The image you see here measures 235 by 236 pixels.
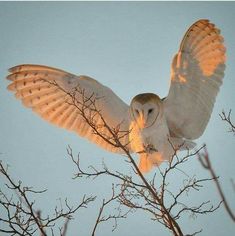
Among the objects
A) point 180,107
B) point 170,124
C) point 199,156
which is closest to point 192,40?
point 180,107

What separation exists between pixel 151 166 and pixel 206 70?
1.75 meters

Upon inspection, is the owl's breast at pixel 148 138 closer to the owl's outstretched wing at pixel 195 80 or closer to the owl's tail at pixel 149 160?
the owl's tail at pixel 149 160

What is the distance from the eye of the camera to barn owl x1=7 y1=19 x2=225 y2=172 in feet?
16.8

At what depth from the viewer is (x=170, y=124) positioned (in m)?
5.69

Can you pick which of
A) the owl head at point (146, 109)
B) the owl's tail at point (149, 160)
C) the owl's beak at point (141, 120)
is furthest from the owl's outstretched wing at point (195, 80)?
the owl's tail at point (149, 160)

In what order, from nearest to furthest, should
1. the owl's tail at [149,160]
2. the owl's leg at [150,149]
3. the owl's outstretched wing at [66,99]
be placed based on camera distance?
1. the owl's leg at [150,149]
2. the owl's tail at [149,160]
3. the owl's outstretched wing at [66,99]

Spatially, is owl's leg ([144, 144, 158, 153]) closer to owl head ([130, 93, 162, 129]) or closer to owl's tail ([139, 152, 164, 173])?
owl's tail ([139, 152, 164, 173])

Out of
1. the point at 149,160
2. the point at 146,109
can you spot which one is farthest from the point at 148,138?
the point at 146,109

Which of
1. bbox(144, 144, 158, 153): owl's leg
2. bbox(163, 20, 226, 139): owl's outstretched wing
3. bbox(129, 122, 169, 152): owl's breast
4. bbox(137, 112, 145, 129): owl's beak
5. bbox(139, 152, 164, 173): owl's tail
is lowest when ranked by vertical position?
bbox(139, 152, 164, 173): owl's tail

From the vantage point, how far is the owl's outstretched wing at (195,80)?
5.11 meters

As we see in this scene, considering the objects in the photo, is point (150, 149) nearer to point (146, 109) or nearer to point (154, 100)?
point (146, 109)

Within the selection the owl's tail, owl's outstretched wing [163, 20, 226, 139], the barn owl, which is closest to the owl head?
the barn owl

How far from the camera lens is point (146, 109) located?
5113 mm

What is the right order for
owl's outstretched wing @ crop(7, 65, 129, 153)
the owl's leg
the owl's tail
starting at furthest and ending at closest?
owl's outstretched wing @ crop(7, 65, 129, 153)
the owl's tail
the owl's leg
